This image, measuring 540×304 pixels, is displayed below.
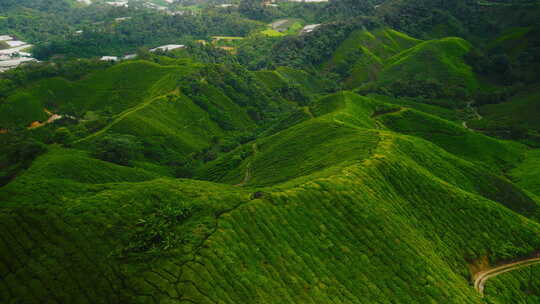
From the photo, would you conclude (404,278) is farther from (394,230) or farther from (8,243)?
(8,243)

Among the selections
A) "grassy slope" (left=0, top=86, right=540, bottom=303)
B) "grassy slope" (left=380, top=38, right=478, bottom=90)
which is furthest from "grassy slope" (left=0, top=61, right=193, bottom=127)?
"grassy slope" (left=380, top=38, right=478, bottom=90)

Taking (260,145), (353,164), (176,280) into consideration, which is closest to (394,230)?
(353,164)

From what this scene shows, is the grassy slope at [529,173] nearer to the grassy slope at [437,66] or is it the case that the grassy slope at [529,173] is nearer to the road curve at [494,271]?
the road curve at [494,271]

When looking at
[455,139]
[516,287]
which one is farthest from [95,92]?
[516,287]

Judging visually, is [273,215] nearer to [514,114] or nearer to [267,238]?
[267,238]

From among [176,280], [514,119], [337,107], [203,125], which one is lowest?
[203,125]

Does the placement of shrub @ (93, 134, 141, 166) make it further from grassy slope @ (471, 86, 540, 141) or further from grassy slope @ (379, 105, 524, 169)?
grassy slope @ (471, 86, 540, 141)

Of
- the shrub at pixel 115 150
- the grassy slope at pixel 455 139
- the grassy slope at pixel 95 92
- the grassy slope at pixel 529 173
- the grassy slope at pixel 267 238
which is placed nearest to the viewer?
the grassy slope at pixel 267 238

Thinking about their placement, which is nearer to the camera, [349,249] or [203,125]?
[349,249]

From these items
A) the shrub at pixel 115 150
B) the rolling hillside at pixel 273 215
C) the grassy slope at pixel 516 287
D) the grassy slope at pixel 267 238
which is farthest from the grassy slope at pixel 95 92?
the grassy slope at pixel 516 287
